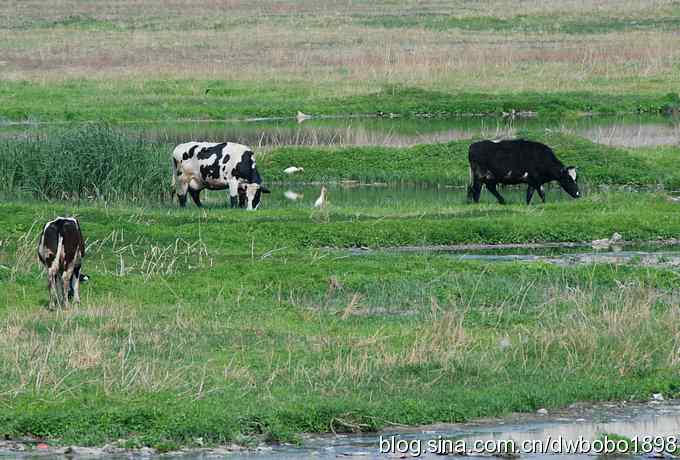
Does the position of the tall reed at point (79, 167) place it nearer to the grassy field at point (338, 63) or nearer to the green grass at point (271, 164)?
the green grass at point (271, 164)

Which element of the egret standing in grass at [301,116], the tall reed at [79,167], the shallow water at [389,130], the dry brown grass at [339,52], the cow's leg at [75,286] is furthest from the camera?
the dry brown grass at [339,52]

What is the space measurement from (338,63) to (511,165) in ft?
83.8

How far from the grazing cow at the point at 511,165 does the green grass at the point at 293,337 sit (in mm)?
4983

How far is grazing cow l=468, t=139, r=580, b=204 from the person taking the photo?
25.0m

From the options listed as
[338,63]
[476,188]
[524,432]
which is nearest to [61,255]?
[524,432]

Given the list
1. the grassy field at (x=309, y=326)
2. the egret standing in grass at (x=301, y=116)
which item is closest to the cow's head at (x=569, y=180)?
the grassy field at (x=309, y=326)

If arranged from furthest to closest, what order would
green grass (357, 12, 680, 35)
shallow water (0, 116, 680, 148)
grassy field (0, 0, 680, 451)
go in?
green grass (357, 12, 680, 35)
shallow water (0, 116, 680, 148)
grassy field (0, 0, 680, 451)

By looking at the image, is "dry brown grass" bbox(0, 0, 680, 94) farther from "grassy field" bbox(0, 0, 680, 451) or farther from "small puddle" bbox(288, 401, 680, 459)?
"small puddle" bbox(288, 401, 680, 459)

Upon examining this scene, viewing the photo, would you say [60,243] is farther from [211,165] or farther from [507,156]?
[507,156]

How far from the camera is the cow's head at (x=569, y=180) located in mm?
25422

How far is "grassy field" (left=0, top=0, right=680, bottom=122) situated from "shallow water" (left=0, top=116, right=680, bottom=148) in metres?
1.08

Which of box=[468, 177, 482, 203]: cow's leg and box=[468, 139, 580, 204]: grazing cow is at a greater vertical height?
box=[468, 139, 580, 204]: grazing cow

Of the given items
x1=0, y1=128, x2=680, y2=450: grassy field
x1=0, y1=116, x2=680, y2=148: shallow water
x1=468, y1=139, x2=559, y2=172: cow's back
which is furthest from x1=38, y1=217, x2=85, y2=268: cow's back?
x1=0, y1=116, x2=680, y2=148: shallow water

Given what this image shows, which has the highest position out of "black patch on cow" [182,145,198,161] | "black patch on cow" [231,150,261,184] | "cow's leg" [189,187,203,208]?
"black patch on cow" [182,145,198,161]
